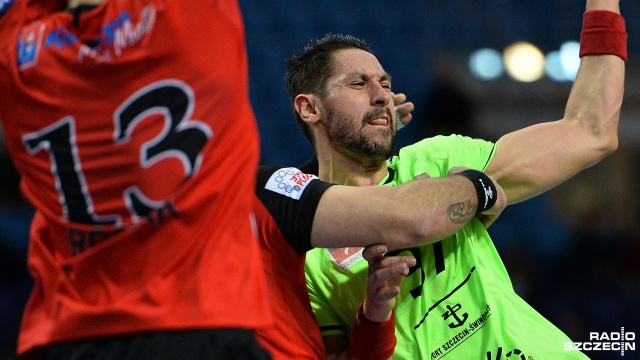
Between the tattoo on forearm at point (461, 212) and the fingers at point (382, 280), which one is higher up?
the tattoo on forearm at point (461, 212)

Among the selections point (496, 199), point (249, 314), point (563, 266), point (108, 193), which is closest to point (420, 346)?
point (496, 199)

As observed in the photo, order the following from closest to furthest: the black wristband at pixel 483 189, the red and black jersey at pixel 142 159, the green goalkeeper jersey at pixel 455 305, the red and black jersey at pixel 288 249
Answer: the red and black jersey at pixel 142 159 → the red and black jersey at pixel 288 249 → the black wristband at pixel 483 189 → the green goalkeeper jersey at pixel 455 305

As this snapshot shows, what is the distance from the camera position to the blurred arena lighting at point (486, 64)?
7129 millimetres

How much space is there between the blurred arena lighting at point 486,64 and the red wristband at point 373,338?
449 cm

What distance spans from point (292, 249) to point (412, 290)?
2.08 ft

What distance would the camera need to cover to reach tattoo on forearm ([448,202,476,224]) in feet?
8.46

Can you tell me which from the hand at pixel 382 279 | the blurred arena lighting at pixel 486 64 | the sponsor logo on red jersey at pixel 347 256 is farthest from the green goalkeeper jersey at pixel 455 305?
the blurred arena lighting at pixel 486 64

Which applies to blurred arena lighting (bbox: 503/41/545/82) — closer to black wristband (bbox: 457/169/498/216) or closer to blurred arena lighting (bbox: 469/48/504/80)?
blurred arena lighting (bbox: 469/48/504/80)

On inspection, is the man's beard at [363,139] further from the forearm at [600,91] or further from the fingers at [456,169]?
the forearm at [600,91]

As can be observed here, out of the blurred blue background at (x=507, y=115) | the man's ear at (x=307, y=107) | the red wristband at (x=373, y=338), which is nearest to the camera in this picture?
the red wristband at (x=373, y=338)

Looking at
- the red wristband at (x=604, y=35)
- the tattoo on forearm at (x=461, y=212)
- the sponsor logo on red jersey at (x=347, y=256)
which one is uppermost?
the red wristband at (x=604, y=35)

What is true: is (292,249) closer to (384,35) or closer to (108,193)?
(108,193)

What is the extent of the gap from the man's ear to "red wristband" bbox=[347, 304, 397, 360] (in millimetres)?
982

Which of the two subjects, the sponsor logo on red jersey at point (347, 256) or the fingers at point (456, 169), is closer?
the fingers at point (456, 169)
